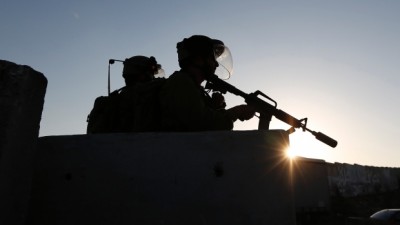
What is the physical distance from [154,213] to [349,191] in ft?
89.9

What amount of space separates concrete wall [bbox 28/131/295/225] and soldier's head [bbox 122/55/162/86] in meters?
2.87

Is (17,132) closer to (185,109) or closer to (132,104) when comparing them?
(185,109)

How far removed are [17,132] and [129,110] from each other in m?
1.81

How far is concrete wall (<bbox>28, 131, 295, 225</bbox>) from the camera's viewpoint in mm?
Result: 1717

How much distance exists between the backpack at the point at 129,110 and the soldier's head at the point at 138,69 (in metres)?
0.62

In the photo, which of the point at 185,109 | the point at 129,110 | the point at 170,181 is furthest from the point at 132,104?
the point at 170,181

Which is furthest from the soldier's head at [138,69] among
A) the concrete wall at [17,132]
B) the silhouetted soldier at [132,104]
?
the concrete wall at [17,132]

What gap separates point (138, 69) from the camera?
4.71 metres

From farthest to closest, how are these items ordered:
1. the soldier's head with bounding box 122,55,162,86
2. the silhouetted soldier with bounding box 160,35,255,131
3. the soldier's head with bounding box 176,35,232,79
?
the soldier's head with bounding box 122,55,162,86, the soldier's head with bounding box 176,35,232,79, the silhouetted soldier with bounding box 160,35,255,131

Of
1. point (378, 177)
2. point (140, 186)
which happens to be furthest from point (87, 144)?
point (378, 177)

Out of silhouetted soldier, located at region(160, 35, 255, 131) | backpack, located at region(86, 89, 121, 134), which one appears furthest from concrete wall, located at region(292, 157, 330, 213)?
silhouetted soldier, located at region(160, 35, 255, 131)

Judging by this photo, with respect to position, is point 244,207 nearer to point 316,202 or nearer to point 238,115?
point 238,115

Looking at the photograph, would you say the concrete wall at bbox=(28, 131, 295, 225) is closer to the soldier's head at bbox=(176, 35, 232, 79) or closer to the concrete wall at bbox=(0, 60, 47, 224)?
the concrete wall at bbox=(0, 60, 47, 224)

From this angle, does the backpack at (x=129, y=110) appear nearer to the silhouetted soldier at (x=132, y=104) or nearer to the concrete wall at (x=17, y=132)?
the silhouetted soldier at (x=132, y=104)
